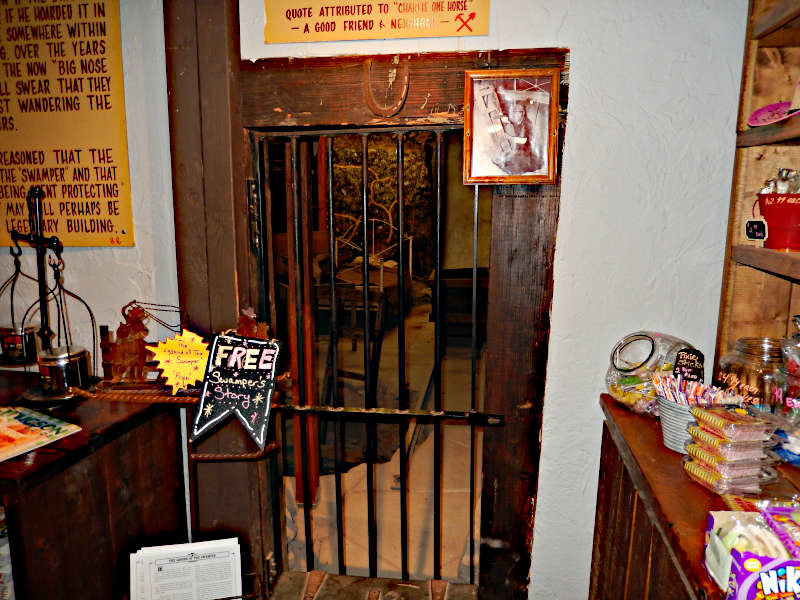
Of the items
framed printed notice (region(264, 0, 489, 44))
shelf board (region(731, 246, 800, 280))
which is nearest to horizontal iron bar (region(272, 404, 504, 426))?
shelf board (region(731, 246, 800, 280))

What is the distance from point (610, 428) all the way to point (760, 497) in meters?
0.48

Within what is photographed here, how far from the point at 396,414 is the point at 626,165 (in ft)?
3.44

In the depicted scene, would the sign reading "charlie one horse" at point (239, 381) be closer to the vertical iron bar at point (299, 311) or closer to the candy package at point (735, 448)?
the vertical iron bar at point (299, 311)

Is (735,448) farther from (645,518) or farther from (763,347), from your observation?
(763,347)

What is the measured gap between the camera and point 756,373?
1.36m

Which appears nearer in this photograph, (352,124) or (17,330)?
(352,124)

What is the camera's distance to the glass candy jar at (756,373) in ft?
4.33

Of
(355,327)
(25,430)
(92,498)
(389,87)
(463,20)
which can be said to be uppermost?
(463,20)

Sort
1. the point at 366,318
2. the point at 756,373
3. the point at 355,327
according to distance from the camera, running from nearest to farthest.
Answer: the point at 756,373
the point at 366,318
the point at 355,327

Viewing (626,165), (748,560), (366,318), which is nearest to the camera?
(748,560)

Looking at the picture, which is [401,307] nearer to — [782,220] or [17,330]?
[782,220]

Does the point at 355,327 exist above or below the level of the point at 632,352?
below

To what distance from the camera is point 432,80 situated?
1.62m

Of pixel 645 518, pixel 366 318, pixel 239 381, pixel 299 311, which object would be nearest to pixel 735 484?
pixel 645 518
